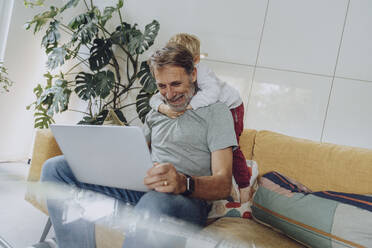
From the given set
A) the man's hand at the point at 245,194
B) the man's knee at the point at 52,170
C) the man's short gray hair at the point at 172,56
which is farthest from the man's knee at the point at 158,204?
the man's hand at the point at 245,194

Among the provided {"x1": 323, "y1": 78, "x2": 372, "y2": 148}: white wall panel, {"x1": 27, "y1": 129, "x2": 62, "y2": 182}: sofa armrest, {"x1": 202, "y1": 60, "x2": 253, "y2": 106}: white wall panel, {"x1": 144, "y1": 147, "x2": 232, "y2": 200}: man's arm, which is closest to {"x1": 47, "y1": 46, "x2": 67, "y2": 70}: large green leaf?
{"x1": 27, "y1": 129, "x2": 62, "y2": 182}: sofa armrest

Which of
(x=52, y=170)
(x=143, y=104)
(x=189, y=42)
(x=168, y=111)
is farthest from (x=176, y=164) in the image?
(x=143, y=104)

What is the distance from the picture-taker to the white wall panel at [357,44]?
185cm

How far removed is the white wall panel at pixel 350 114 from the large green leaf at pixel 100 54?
68.3 inches

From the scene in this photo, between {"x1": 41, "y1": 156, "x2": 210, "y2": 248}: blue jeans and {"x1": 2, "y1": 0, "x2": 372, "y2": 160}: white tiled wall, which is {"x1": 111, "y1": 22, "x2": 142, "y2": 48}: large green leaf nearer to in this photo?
{"x1": 2, "y1": 0, "x2": 372, "y2": 160}: white tiled wall

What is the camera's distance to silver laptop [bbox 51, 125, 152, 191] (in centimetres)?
57

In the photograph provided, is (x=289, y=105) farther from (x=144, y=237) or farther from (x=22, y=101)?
(x=22, y=101)

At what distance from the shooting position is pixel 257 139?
146 cm

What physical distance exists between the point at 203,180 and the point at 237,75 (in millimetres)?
1492

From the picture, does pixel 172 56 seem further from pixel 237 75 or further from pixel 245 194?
pixel 237 75

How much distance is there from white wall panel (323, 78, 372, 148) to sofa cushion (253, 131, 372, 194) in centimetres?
71

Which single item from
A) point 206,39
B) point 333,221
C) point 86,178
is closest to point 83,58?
point 206,39

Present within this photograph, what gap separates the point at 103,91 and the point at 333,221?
181 cm

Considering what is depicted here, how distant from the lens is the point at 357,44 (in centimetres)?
187
